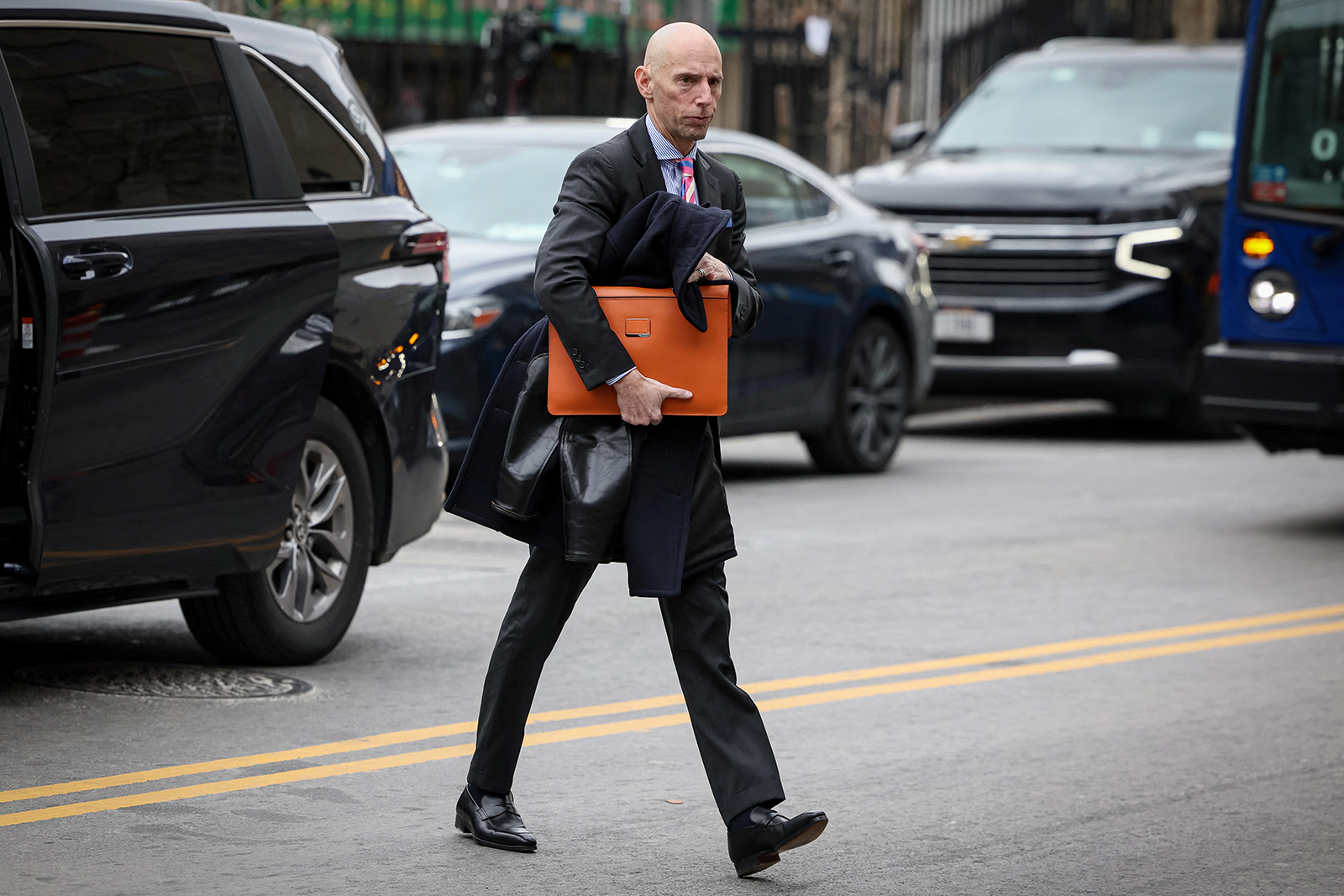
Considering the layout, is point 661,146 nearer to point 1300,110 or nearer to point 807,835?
point 807,835

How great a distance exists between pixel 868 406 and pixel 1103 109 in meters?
4.07

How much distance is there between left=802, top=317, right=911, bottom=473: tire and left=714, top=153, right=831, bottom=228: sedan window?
2.32 feet

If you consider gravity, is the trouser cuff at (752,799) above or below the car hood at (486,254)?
below

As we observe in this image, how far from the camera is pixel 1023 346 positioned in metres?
13.9

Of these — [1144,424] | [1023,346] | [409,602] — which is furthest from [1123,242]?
→ [409,602]

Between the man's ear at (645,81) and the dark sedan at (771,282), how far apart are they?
489cm

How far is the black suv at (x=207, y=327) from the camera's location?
5.70 meters

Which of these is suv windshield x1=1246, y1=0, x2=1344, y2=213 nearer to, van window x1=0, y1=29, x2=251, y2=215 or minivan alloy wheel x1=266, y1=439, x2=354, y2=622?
minivan alloy wheel x1=266, y1=439, x2=354, y2=622

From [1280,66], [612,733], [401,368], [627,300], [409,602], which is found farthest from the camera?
[1280,66]

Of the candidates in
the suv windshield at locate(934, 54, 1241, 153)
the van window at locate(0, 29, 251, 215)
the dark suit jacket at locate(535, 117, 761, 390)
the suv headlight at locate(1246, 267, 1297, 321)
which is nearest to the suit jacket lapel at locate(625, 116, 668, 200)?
the dark suit jacket at locate(535, 117, 761, 390)

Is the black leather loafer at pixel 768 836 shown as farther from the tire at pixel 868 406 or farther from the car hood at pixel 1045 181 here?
the car hood at pixel 1045 181

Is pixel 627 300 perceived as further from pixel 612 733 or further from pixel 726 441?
pixel 726 441

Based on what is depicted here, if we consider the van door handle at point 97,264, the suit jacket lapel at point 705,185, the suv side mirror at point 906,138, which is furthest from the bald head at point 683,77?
the suv side mirror at point 906,138

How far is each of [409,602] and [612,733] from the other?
209cm
